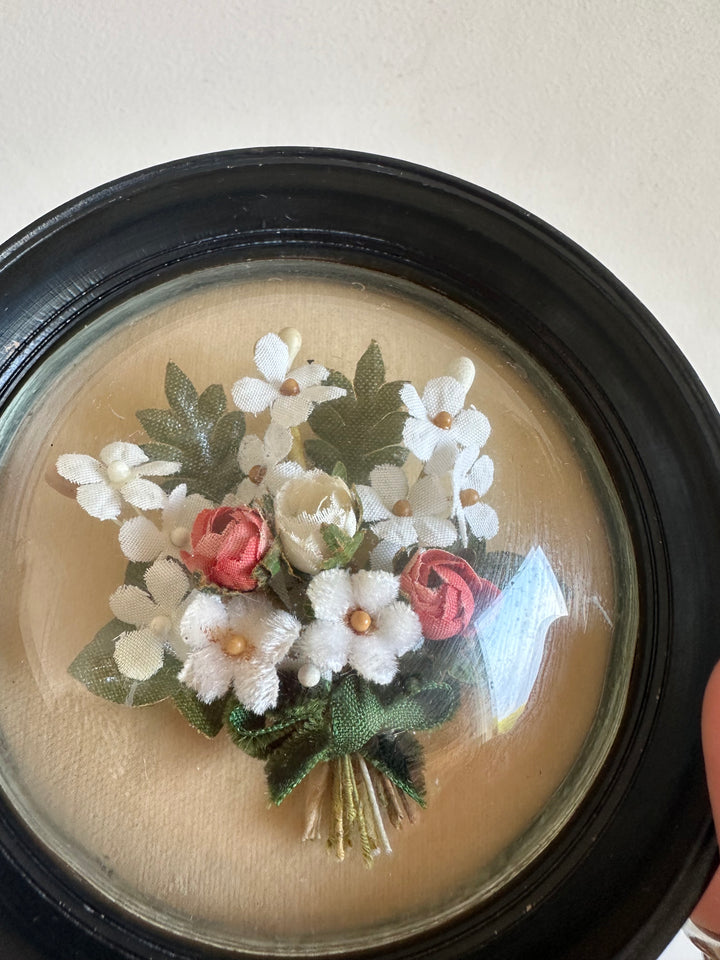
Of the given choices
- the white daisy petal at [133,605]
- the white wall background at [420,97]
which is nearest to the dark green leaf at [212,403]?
the white daisy petal at [133,605]

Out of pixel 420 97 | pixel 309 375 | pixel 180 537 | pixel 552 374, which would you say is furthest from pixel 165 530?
pixel 420 97

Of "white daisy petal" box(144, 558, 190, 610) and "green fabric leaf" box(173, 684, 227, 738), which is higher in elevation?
"white daisy petal" box(144, 558, 190, 610)

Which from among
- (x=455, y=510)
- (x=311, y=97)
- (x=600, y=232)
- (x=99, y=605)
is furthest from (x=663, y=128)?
(x=99, y=605)

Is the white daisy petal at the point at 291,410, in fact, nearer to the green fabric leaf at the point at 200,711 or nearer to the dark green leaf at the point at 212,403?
the dark green leaf at the point at 212,403

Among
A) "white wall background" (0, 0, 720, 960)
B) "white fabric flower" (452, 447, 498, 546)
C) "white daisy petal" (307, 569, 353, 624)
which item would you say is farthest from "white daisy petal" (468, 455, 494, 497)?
"white wall background" (0, 0, 720, 960)

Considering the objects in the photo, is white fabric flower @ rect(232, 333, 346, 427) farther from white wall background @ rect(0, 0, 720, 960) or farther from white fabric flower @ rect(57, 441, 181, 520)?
white wall background @ rect(0, 0, 720, 960)

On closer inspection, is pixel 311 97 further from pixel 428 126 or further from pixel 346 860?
pixel 346 860

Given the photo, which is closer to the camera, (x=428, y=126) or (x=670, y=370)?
(x=670, y=370)
